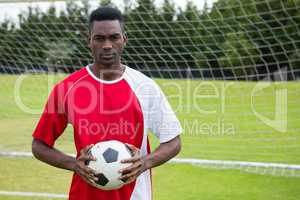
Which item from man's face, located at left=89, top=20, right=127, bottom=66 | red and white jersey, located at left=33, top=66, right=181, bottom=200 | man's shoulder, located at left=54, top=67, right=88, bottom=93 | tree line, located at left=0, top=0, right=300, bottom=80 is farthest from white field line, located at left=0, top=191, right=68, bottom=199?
man's face, located at left=89, top=20, right=127, bottom=66

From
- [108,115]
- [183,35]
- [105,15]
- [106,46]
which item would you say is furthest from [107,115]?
[183,35]

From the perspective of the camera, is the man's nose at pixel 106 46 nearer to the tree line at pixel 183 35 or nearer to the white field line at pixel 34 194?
the white field line at pixel 34 194

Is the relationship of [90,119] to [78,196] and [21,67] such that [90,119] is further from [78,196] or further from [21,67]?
[21,67]

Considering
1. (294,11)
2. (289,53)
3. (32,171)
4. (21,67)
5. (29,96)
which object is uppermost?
(294,11)

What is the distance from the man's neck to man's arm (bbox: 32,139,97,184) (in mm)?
353

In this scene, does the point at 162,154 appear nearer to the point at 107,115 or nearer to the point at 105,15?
the point at 107,115

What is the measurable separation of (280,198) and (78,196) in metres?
3.31

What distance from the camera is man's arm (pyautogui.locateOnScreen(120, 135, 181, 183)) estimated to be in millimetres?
2273

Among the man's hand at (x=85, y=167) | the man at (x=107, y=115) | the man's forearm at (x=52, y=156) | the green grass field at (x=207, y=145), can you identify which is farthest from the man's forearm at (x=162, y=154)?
the green grass field at (x=207, y=145)

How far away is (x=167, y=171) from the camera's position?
255 inches

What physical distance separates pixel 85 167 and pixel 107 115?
0.87 feet

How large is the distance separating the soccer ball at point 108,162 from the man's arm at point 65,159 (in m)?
0.04

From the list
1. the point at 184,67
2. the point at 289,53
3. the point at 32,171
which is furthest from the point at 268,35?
the point at 32,171

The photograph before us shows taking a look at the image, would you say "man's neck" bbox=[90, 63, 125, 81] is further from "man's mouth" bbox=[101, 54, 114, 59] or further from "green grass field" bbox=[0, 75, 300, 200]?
"green grass field" bbox=[0, 75, 300, 200]
